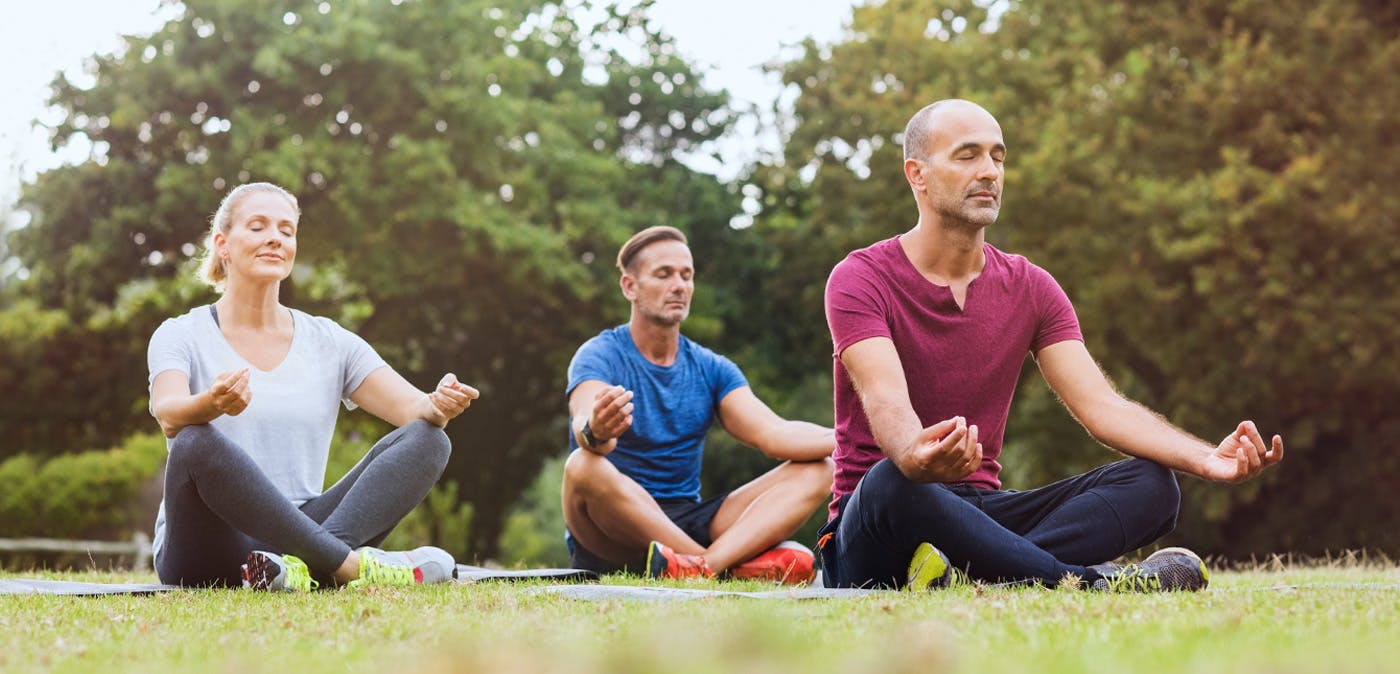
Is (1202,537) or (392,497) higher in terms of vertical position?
(392,497)

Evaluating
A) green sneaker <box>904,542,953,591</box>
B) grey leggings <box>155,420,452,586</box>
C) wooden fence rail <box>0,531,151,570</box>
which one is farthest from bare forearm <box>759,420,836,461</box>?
wooden fence rail <box>0,531,151,570</box>

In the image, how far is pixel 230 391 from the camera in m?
4.93

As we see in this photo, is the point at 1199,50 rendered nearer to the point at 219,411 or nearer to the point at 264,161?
the point at 264,161

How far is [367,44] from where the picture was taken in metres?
19.6

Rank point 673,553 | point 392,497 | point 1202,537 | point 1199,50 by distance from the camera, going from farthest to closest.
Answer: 1. point 1202,537
2. point 1199,50
3. point 673,553
4. point 392,497

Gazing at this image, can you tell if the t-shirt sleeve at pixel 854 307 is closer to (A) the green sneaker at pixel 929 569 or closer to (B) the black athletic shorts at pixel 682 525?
(A) the green sneaker at pixel 929 569

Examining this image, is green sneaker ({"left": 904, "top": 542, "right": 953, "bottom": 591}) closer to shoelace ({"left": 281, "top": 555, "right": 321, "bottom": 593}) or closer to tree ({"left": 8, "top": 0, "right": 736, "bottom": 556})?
shoelace ({"left": 281, "top": 555, "right": 321, "bottom": 593})

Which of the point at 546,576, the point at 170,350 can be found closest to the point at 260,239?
the point at 170,350

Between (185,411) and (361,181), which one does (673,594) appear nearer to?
(185,411)

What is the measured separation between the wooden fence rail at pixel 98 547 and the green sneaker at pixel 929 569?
1314cm

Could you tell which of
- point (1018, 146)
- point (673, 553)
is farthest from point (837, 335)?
point (1018, 146)

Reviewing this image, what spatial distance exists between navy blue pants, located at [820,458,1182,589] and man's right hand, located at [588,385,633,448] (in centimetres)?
109

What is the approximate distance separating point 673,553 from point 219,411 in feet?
7.69

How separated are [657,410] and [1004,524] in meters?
2.70
